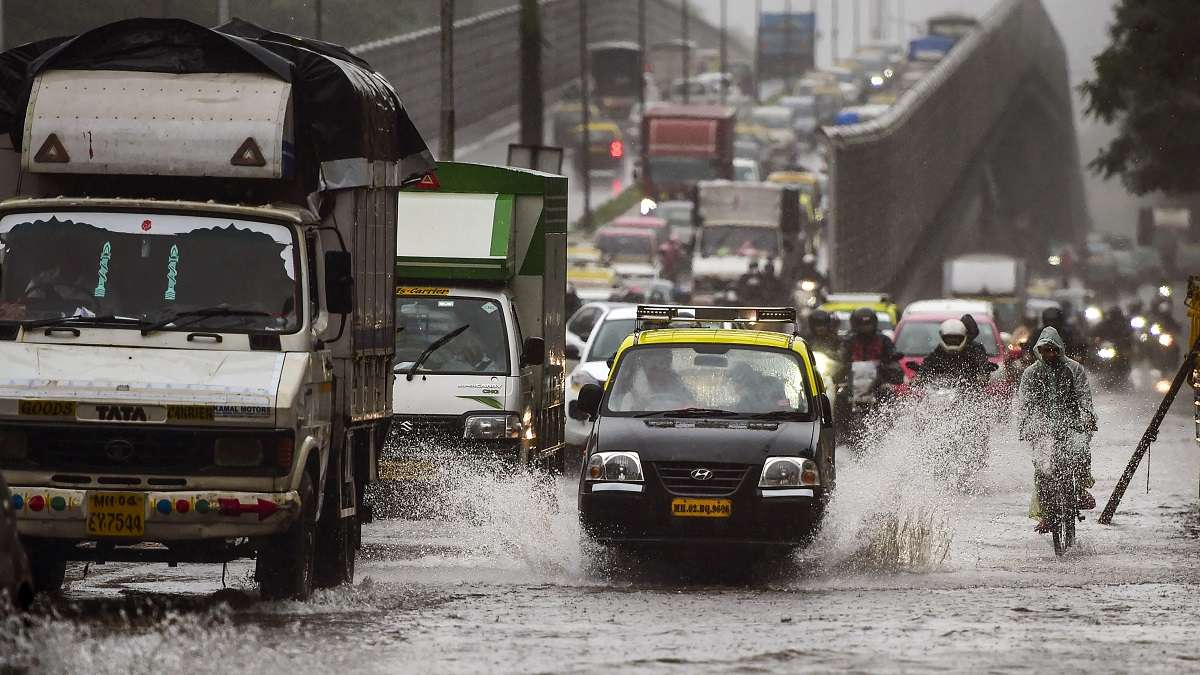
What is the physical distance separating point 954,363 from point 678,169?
183ft

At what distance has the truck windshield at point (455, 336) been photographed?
59.3ft

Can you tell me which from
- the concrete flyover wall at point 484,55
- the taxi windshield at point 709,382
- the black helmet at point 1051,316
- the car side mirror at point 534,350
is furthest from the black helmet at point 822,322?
the concrete flyover wall at point 484,55

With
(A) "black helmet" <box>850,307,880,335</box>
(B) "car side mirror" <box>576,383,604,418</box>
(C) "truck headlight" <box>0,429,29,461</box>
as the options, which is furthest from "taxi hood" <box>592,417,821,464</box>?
(A) "black helmet" <box>850,307,880,335</box>

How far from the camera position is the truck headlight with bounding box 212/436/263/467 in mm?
11492

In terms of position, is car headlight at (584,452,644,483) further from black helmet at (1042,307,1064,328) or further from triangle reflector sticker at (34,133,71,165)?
black helmet at (1042,307,1064,328)

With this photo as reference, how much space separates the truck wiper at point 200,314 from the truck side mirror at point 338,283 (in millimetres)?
359

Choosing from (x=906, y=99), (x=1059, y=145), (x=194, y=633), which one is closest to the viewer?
(x=194, y=633)

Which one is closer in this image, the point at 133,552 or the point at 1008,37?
the point at 133,552

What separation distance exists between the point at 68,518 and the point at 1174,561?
770cm

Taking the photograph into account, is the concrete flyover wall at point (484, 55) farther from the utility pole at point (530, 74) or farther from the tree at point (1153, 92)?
the utility pole at point (530, 74)

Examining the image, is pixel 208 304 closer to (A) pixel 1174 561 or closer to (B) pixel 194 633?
(B) pixel 194 633

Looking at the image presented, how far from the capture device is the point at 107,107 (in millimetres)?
11984

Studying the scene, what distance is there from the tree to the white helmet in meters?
28.4

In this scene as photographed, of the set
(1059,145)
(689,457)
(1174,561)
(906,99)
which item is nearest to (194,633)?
(689,457)
